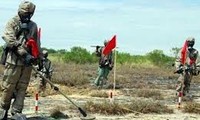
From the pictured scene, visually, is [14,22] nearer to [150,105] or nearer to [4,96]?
[4,96]

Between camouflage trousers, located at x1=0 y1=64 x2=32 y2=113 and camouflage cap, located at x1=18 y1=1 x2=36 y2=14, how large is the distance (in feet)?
3.68

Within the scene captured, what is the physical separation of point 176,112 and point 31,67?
4.83 metres

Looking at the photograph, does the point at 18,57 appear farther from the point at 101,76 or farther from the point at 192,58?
the point at 101,76

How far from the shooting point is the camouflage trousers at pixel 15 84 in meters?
11.0

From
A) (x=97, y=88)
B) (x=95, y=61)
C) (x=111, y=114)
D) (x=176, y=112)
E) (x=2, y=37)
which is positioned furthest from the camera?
(x=95, y=61)

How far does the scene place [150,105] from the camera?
45.5 feet

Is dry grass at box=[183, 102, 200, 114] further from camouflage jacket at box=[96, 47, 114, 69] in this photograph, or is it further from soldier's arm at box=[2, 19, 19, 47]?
camouflage jacket at box=[96, 47, 114, 69]

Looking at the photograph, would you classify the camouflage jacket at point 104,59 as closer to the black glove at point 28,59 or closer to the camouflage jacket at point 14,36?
the camouflage jacket at point 14,36

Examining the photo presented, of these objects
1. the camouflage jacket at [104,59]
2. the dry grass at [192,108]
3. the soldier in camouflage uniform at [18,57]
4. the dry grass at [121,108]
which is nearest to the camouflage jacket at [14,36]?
the soldier in camouflage uniform at [18,57]

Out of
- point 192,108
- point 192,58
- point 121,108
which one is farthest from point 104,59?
point 121,108

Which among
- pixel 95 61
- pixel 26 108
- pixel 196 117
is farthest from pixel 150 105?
pixel 95 61

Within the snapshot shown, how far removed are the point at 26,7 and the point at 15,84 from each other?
1.57 meters

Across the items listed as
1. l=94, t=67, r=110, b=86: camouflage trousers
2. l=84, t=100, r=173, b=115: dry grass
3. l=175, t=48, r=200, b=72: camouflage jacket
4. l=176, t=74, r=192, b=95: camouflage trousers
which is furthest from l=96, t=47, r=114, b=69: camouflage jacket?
l=84, t=100, r=173, b=115: dry grass

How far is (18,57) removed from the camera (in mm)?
10922
